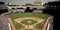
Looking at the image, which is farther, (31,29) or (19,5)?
(19,5)

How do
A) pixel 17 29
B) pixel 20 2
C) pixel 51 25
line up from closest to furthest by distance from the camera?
1. pixel 17 29
2. pixel 51 25
3. pixel 20 2

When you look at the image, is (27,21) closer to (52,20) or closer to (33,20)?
(33,20)

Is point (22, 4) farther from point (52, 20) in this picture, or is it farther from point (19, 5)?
point (52, 20)

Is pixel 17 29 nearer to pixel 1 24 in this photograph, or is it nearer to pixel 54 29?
pixel 1 24

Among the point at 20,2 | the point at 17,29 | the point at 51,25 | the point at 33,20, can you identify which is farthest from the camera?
the point at 20,2

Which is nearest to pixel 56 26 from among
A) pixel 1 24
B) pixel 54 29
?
pixel 54 29

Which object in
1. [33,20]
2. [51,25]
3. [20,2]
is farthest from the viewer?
[20,2]

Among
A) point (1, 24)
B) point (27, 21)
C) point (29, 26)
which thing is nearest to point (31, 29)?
point (29, 26)

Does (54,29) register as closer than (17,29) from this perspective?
No

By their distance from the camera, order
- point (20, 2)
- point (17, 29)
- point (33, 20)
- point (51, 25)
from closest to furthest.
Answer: point (17, 29) → point (51, 25) → point (33, 20) → point (20, 2)
